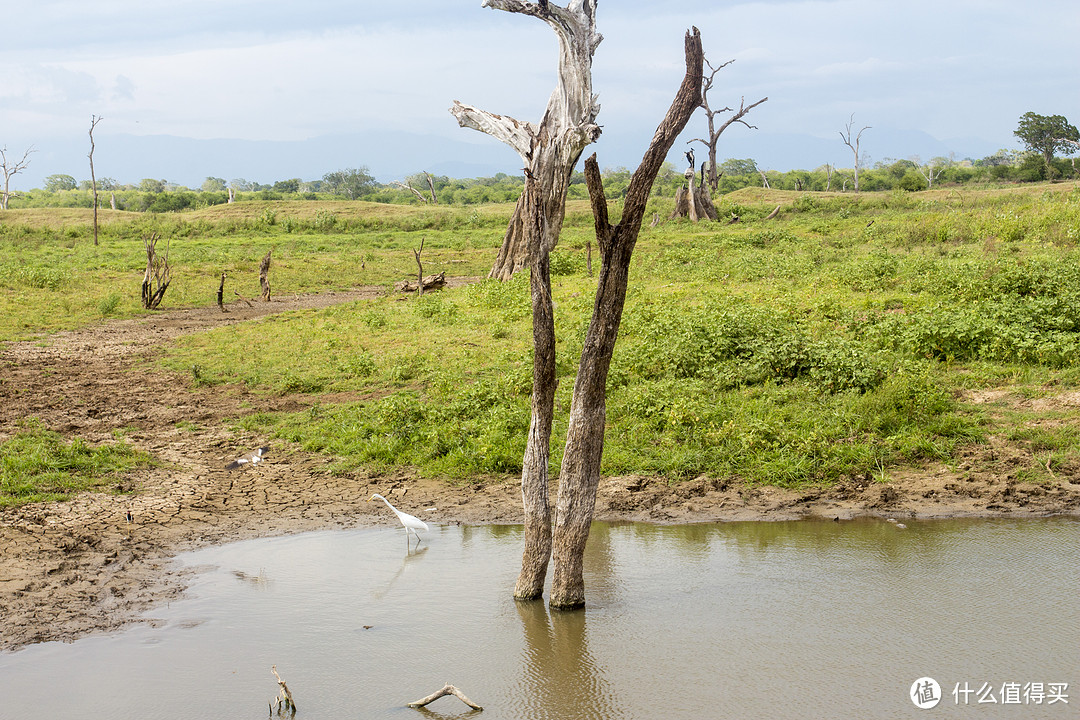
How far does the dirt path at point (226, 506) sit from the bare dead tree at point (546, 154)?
2.35 metres

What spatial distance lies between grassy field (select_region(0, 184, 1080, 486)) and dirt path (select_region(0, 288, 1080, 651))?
1.07 feet

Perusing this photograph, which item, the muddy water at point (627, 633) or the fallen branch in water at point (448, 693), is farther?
the muddy water at point (627, 633)

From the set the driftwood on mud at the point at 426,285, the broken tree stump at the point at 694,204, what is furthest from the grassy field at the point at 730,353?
the broken tree stump at the point at 694,204

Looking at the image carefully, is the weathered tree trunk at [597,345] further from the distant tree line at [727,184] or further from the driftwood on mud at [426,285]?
the distant tree line at [727,184]

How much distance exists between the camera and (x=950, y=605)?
6328mm

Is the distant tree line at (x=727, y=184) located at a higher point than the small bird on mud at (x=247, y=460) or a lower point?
higher

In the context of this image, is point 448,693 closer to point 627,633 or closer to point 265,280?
point 627,633

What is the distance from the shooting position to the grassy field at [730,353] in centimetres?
924

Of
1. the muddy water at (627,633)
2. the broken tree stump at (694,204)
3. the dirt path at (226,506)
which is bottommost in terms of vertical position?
the muddy water at (627,633)

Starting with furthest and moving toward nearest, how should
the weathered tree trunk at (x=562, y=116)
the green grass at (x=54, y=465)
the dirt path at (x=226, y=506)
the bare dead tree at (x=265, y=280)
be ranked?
the bare dead tree at (x=265, y=280)
the green grass at (x=54, y=465)
the dirt path at (x=226, y=506)
the weathered tree trunk at (x=562, y=116)

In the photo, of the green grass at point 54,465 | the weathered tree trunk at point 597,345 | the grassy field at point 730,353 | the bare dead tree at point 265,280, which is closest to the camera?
the weathered tree trunk at point 597,345

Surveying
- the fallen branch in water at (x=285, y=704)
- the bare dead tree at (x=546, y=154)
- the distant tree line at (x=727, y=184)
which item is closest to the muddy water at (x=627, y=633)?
the fallen branch in water at (x=285, y=704)

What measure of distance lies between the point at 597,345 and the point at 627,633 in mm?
1996

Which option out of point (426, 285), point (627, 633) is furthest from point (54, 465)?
point (426, 285)
